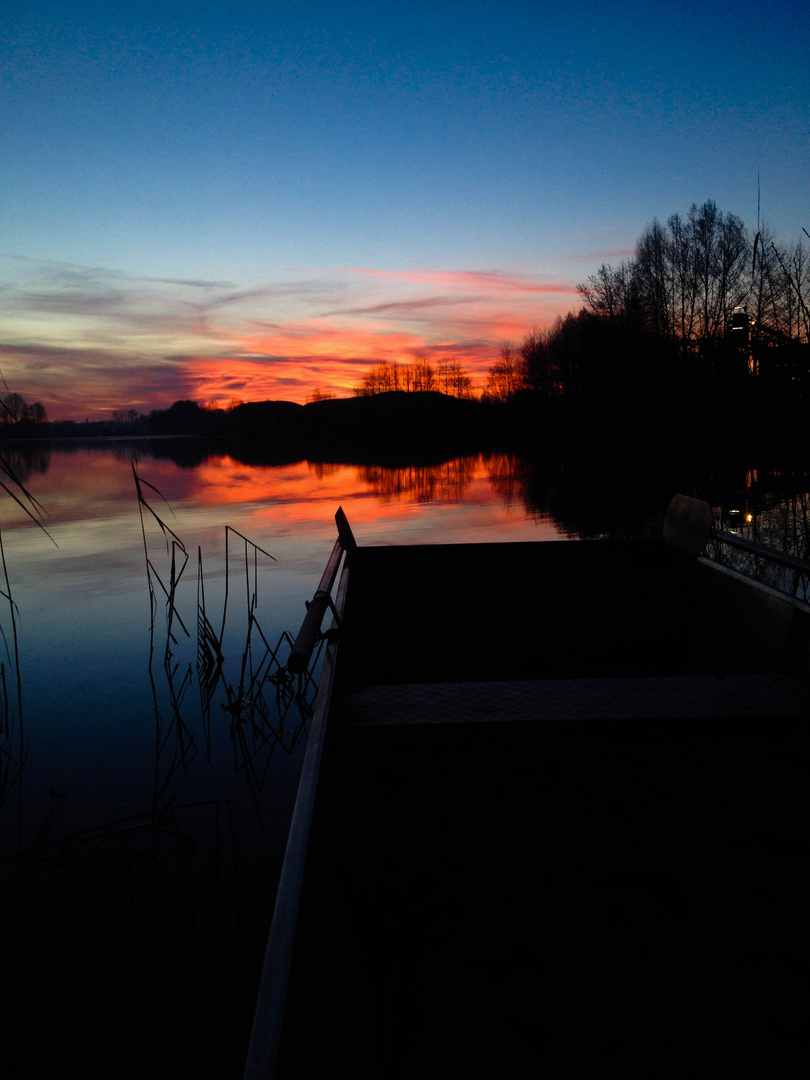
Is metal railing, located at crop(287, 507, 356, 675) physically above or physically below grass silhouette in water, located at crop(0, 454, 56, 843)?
above

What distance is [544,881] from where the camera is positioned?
228 centimetres

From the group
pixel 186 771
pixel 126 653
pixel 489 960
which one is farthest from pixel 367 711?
pixel 126 653

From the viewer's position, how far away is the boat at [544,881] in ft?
5.64

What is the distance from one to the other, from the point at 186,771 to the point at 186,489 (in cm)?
2586

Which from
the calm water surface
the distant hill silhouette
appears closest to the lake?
the calm water surface

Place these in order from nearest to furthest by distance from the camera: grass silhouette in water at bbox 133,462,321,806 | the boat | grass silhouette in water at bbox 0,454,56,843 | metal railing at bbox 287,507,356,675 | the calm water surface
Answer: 1. the boat
2. metal railing at bbox 287,507,356,675
3. the calm water surface
4. grass silhouette in water at bbox 0,454,56,843
5. grass silhouette in water at bbox 133,462,321,806

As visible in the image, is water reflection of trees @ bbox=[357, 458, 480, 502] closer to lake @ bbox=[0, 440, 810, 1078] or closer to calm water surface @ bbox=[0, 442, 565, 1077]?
lake @ bbox=[0, 440, 810, 1078]

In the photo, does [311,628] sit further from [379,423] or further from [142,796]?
[379,423]

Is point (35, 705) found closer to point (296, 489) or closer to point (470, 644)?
point (470, 644)

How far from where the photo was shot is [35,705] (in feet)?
19.1

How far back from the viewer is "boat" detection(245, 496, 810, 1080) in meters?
1.72

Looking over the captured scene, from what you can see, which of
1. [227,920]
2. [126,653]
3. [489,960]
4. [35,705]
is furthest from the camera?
[126,653]

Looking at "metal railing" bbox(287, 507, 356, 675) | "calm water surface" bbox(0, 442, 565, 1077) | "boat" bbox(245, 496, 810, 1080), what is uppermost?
"metal railing" bbox(287, 507, 356, 675)

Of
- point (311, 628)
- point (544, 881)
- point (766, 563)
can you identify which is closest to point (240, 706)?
point (311, 628)
